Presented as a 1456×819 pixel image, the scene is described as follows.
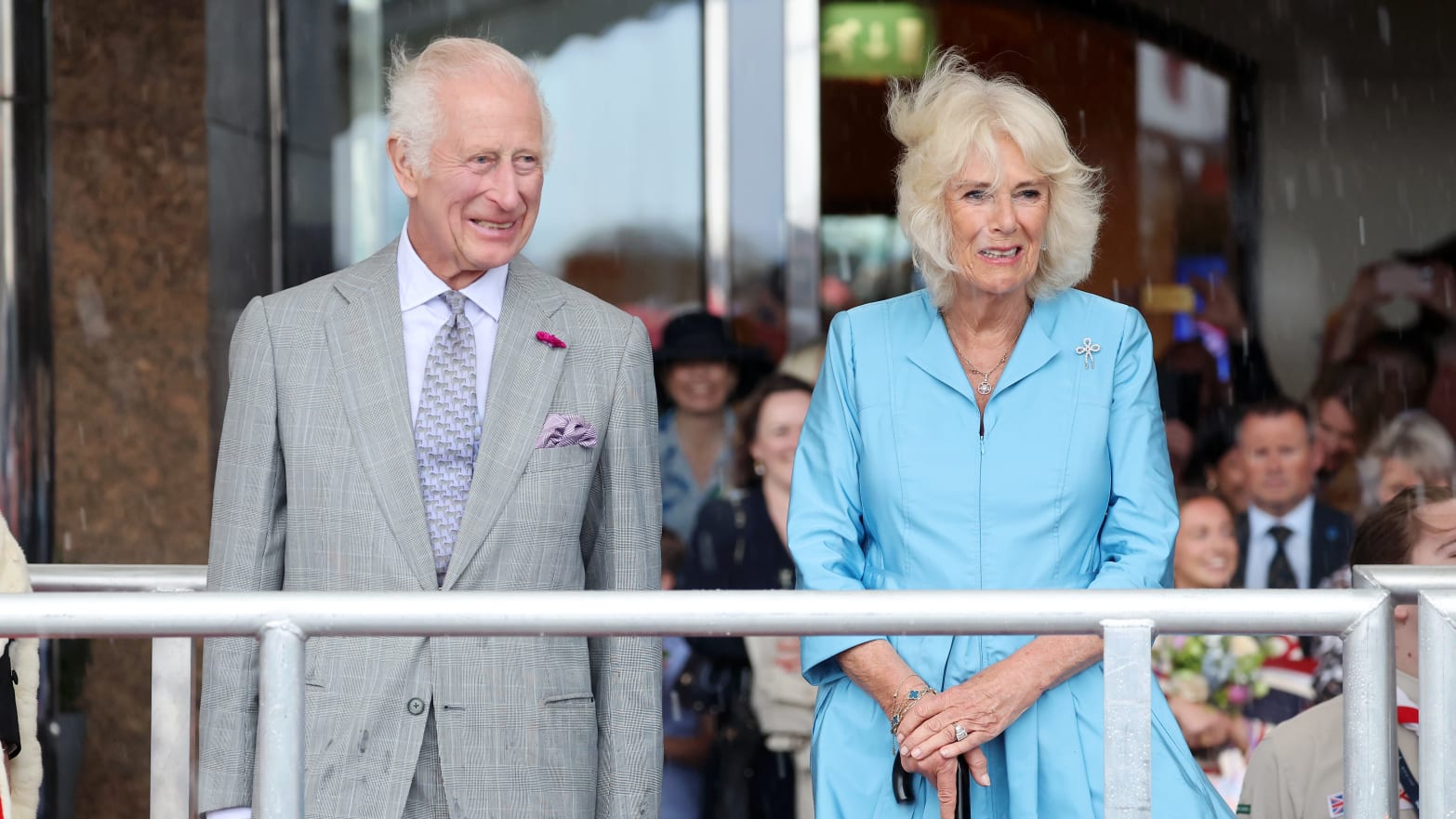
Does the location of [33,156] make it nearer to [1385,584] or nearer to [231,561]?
[231,561]

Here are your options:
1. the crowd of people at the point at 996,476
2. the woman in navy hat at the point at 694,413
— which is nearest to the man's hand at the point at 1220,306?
the crowd of people at the point at 996,476

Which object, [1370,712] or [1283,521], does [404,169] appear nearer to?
[1370,712]

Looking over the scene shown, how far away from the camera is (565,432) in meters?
2.73

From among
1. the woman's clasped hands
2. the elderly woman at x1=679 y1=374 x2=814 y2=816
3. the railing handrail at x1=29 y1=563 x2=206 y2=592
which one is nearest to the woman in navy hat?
the elderly woman at x1=679 y1=374 x2=814 y2=816

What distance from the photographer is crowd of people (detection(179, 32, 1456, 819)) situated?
2.64 metres

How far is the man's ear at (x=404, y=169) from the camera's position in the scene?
2.81 metres

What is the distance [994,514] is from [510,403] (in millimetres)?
724

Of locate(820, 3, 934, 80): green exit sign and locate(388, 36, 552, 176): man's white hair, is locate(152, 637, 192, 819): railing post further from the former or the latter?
locate(820, 3, 934, 80): green exit sign

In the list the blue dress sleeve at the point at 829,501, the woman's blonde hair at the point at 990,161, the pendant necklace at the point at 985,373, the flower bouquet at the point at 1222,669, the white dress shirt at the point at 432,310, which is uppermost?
the woman's blonde hair at the point at 990,161

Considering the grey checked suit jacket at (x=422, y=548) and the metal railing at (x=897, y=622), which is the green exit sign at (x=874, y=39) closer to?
the grey checked suit jacket at (x=422, y=548)

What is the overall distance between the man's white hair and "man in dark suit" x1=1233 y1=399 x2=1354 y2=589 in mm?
3671

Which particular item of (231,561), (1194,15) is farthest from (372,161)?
(231,561)

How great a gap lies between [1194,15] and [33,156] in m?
4.67

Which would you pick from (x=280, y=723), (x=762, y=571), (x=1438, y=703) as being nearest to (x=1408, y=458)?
(x=762, y=571)
